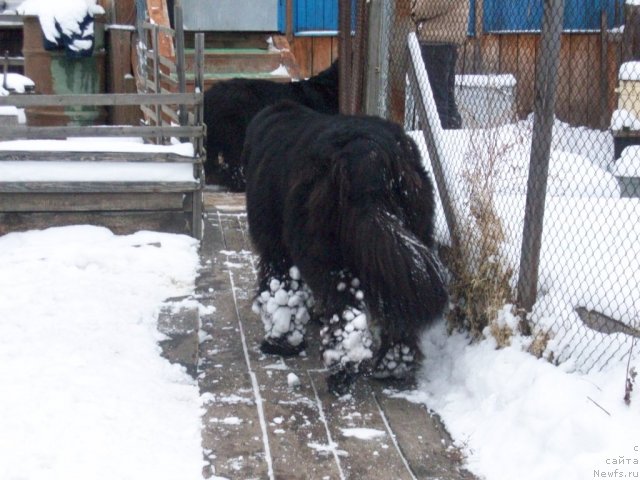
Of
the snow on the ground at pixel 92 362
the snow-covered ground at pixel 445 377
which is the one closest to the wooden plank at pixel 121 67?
the snow on the ground at pixel 92 362

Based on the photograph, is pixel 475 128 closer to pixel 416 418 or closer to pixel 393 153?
pixel 393 153

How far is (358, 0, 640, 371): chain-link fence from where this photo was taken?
4.00 metres

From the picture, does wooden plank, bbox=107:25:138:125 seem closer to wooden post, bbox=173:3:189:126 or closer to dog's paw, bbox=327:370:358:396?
wooden post, bbox=173:3:189:126

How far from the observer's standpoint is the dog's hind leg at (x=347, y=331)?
4148mm

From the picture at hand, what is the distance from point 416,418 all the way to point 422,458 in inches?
15.3

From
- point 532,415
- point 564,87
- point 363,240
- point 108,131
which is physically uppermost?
point 564,87

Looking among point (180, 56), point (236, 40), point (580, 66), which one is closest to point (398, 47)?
point (180, 56)

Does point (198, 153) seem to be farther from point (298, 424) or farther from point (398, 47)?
point (298, 424)

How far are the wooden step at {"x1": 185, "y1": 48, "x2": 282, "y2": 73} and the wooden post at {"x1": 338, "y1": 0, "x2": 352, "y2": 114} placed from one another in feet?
11.4

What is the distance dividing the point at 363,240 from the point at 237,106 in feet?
14.6

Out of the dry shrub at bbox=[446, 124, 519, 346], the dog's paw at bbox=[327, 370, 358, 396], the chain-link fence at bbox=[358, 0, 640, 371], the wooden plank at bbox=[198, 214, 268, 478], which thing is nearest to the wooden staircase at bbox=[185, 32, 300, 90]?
the chain-link fence at bbox=[358, 0, 640, 371]

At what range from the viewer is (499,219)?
4680 millimetres

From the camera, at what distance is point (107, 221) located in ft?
22.3

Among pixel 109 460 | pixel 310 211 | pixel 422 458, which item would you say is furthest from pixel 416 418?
pixel 109 460
